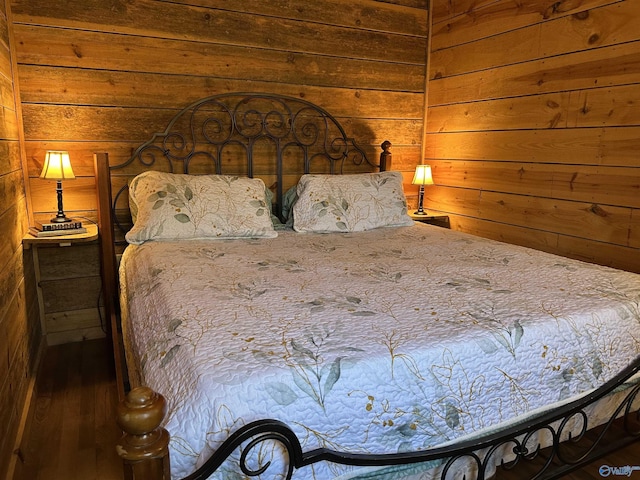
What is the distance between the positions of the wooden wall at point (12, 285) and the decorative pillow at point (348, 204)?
1303 mm

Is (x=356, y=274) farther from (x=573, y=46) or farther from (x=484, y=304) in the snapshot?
(x=573, y=46)

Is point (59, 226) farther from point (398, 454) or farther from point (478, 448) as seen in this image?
point (478, 448)

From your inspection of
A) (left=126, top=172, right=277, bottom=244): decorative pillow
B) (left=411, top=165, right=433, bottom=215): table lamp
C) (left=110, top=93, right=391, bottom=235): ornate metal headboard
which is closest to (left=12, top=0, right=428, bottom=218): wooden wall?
(left=110, top=93, right=391, bottom=235): ornate metal headboard

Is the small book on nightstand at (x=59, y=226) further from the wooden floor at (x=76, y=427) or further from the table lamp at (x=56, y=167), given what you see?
the wooden floor at (x=76, y=427)

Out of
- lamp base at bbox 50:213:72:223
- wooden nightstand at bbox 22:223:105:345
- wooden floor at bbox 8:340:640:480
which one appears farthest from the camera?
wooden nightstand at bbox 22:223:105:345

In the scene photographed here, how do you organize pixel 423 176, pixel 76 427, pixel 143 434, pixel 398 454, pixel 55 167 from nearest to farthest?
pixel 143 434 < pixel 398 454 < pixel 76 427 < pixel 55 167 < pixel 423 176

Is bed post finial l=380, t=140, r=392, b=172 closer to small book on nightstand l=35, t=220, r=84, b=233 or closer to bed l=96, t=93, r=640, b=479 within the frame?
bed l=96, t=93, r=640, b=479

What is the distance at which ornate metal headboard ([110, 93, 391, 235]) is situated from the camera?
2.66 m

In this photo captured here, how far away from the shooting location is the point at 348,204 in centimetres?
259

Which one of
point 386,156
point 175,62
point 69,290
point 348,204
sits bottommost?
point 69,290

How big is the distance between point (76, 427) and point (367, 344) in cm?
139

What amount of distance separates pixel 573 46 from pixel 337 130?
4.62 ft

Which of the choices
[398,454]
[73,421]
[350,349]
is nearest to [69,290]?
[73,421]

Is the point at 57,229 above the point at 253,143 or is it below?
below
